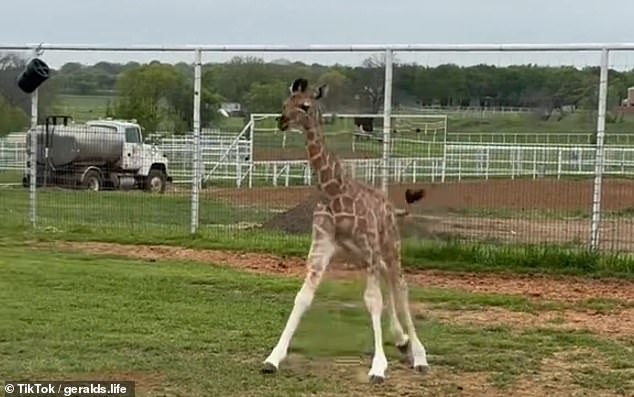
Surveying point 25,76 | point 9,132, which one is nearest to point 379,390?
point 25,76

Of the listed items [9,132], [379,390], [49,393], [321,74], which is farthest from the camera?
[9,132]

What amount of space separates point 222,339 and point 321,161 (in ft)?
5.35

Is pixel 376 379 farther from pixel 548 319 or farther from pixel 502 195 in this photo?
pixel 502 195

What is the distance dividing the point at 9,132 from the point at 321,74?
9262mm

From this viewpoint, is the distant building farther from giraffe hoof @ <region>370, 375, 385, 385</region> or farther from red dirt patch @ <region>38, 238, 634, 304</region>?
giraffe hoof @ <region>370, 375, 385, 385</region>

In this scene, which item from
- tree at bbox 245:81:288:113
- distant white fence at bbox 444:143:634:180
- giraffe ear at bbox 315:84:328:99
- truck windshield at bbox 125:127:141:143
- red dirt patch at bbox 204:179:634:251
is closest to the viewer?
giraffe ear at bbox 315:84:328:99

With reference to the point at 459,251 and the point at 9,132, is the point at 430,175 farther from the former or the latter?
the point at 9,132

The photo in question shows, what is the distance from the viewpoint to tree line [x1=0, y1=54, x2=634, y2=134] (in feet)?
47.2

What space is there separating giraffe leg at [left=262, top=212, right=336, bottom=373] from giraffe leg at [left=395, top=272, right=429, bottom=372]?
0.62m

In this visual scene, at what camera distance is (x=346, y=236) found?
820 centimetres

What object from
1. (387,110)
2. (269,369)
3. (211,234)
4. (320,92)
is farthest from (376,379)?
(211,234)

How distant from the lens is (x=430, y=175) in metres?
15.1

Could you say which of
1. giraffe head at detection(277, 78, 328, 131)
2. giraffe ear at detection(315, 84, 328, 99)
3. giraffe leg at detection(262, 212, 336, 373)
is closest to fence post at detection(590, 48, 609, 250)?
giraffe ear at detection(315, 84, 328, 99)

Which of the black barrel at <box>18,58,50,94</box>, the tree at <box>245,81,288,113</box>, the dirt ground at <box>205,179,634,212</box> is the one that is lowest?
the dirt ground at <box>205,179,634,212</box>
